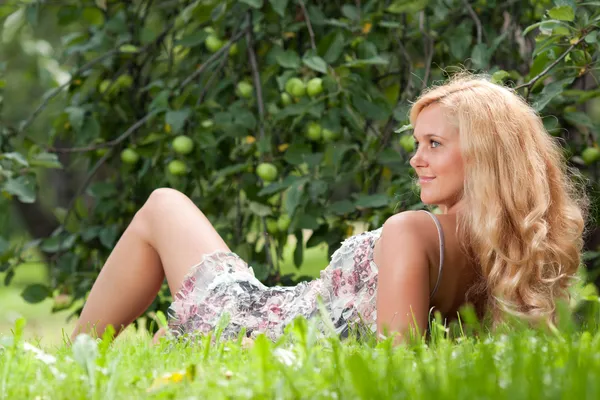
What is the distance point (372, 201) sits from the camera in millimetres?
2764

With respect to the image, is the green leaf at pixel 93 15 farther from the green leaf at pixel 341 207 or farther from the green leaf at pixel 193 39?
the green leaf at pixel 341 207

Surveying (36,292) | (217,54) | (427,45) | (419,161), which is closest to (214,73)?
(217,54)

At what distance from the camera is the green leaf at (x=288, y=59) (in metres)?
2.85

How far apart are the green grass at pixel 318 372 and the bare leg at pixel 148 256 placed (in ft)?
2.71

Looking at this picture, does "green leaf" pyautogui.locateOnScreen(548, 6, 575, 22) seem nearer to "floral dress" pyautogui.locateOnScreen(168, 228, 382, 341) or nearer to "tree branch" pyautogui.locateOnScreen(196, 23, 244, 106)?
"floral dress" pyautogui.locateOnScreen(168, 228, 382, 341)

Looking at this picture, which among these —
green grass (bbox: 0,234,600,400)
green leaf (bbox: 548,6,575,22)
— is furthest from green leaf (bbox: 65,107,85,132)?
green leaf (bbox: 548,6,575,22)

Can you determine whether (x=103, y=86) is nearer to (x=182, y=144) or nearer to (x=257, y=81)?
(x=182, y=144)

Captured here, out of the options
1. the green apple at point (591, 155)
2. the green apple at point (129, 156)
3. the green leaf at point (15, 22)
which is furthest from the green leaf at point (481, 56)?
the green leaf at point (15, 22)

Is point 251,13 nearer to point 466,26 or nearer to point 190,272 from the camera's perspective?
point 466,26

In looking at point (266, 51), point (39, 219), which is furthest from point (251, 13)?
point (39, 219)

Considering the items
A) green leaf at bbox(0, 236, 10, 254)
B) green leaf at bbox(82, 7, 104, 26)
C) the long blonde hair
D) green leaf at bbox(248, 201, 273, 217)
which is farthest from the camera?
green leaf at bbox(82, 7, 104, 26)

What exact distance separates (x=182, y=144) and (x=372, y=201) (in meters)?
0.65

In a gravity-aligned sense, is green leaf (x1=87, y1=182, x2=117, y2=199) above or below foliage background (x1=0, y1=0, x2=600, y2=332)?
below

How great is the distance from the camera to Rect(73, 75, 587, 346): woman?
2.00 m
